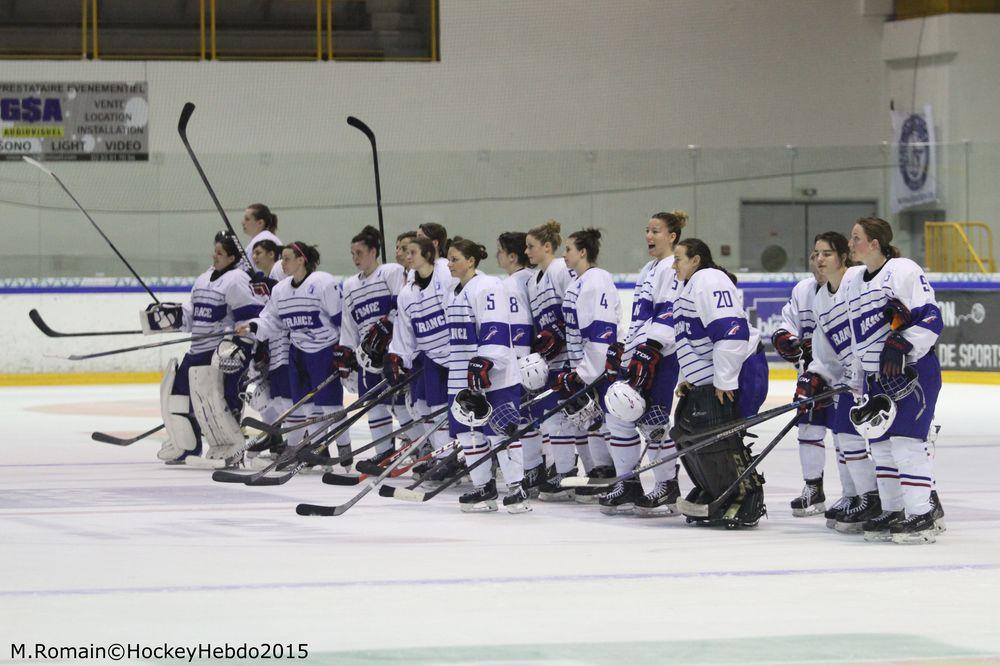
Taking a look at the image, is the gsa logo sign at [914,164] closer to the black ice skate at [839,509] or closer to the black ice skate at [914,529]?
the black ice skate at [839,509]

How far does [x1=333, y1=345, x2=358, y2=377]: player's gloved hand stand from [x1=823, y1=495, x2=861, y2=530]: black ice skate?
293 cm

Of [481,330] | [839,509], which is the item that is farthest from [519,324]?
[839,509]

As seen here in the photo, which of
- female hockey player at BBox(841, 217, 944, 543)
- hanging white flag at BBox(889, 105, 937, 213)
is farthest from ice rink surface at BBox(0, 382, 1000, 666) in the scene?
hanging white flag at BBox(889, 105, 937, 213)

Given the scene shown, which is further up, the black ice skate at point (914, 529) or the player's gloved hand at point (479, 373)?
the player's gloved hand at point (479, 373)

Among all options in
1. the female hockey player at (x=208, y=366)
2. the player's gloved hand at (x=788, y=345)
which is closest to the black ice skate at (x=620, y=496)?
the player's gloved hand at (x=788, y=345)

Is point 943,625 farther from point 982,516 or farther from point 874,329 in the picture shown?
point 982,516

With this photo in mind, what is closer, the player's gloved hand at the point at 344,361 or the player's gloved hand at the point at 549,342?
the player's gloved hand at the point at 549,342

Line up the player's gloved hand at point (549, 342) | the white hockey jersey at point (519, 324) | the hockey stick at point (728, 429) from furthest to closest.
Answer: the player's gloved hand at point (549, 342) → the white hockey jersey at point (519, 324) → the hockey stick at point (728, 429)

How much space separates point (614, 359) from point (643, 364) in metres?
0.17

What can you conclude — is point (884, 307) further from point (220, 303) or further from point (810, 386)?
point (220, 303)

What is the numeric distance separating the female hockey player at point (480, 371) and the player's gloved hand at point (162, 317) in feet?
8.54

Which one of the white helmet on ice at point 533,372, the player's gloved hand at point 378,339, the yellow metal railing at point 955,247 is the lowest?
the white helmet on ice at point 533,372

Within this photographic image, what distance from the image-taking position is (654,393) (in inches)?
273

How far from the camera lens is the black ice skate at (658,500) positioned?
6930 millimetres
